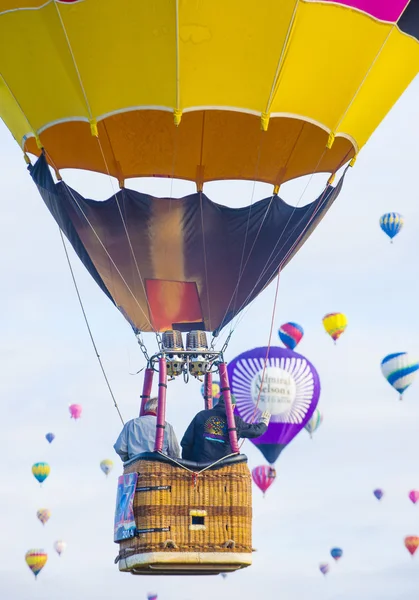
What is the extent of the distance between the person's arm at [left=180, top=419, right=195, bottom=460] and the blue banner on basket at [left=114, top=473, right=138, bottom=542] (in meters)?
0.46

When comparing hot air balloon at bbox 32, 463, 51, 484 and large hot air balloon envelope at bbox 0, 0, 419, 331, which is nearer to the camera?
large hot air balloon envelope at bbox 0, 0, 419, 331

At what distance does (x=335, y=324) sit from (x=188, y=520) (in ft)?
65.7

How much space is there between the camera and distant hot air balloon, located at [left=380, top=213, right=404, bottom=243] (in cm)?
2967

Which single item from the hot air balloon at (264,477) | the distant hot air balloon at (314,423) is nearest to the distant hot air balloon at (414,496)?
the distant hot air balloon at (314,423)

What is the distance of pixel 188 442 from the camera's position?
1046cm

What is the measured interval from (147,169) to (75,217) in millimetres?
947

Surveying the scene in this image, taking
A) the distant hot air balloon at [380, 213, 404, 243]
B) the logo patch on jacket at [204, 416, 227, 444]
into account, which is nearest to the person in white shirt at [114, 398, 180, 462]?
the logo patch on jacket at [204, 416, 227, 444]

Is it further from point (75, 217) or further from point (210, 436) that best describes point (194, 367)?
point (75, 217)

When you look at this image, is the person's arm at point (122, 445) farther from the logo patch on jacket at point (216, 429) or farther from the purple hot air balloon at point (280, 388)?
the purple hot air balloon at point (280, 388)

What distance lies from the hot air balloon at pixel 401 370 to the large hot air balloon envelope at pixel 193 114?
55.4ft

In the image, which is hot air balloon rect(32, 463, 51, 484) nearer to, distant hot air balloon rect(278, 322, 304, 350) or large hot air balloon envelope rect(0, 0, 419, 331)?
distant hot air balloon rect(278, 322, 304, 350)

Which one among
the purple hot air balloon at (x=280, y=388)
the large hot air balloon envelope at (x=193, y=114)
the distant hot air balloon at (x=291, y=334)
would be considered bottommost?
the large hot air balloon envelope at (x=193, y=114)

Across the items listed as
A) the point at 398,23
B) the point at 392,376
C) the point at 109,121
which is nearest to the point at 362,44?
the point at 398,23

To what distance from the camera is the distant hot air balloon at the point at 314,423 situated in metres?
29.8
